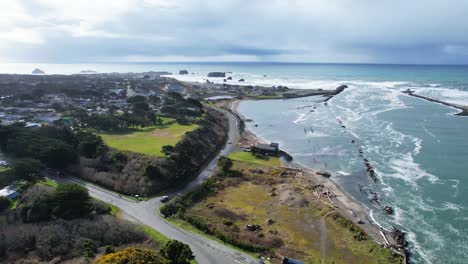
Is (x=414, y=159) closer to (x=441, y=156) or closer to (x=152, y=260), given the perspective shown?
(x=441, y=156)

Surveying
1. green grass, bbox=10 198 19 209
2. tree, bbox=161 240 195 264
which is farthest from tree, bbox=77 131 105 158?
tree, bbox=161 240 195 264

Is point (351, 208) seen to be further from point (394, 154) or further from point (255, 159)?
point (394, 154)

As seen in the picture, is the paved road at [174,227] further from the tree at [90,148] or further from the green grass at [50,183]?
the tree at [90,148]

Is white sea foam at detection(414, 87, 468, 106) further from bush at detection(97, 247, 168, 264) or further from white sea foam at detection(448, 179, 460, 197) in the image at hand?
bush at detection(97, 247, 168, 264)

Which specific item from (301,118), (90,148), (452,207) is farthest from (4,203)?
(301,118)

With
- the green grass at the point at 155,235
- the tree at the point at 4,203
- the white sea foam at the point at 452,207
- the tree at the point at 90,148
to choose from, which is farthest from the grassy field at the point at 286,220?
the tree at the point at 90,148

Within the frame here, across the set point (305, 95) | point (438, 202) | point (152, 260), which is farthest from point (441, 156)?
point (305, 95)
